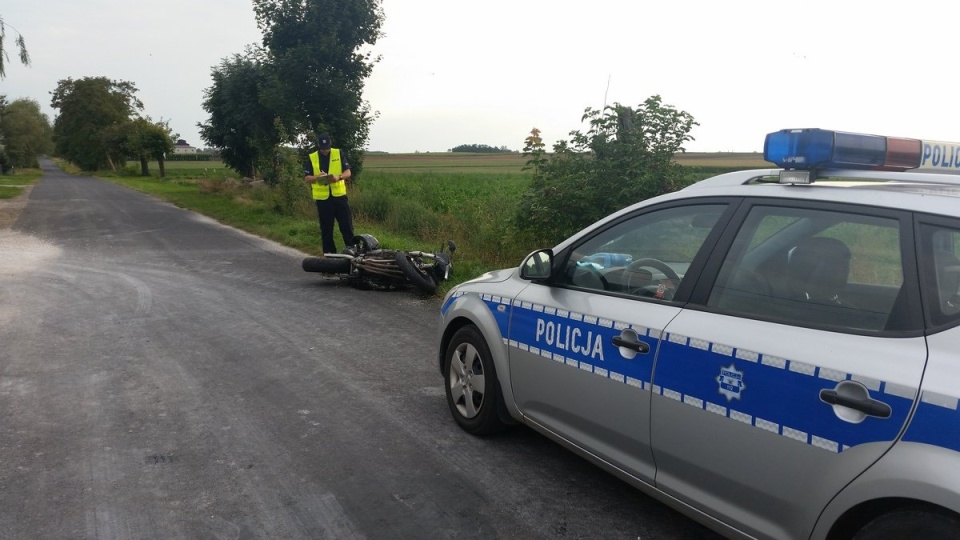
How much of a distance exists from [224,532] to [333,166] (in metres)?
8.01

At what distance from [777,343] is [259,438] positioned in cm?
313

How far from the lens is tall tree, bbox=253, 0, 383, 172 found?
20.0 m

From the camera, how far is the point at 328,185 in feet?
35.1

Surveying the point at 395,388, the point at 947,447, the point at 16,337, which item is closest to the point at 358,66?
the point at 16,337

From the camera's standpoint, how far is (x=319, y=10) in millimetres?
20109

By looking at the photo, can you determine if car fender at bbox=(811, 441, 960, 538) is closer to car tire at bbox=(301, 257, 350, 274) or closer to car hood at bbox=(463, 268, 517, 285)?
car hood at bbox=(463, 268, 517, 285)

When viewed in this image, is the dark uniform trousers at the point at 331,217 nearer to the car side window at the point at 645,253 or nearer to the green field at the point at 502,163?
the green field at the point at 502,163

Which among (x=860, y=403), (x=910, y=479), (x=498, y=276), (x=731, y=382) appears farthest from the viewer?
(x=498, y=276)

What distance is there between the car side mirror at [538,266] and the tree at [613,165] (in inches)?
143

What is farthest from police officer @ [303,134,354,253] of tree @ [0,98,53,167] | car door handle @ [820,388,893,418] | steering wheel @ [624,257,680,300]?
tree @ [0,98,53,167]

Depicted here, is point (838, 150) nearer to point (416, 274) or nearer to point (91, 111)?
point (416, 274)

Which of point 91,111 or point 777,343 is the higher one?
point 91,111

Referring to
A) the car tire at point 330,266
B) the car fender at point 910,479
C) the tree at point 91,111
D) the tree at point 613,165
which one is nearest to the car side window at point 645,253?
the car fender at point 910,479

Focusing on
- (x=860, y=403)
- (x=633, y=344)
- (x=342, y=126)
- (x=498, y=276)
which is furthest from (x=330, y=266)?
(x=342, y=126)
